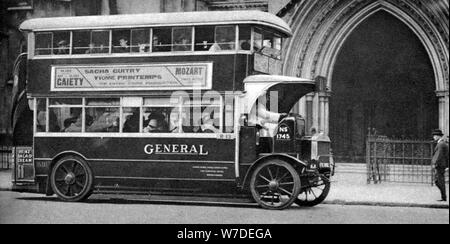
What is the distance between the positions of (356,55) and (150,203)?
12.5 metres

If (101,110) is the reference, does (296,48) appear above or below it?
above

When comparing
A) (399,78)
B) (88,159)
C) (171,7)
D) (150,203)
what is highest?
(171,7)

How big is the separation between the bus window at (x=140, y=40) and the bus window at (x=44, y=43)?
5.96 feet

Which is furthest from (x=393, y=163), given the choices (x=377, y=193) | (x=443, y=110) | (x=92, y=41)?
(x=92, y=41)

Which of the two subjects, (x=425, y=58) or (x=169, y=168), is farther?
(x=425, y=58)

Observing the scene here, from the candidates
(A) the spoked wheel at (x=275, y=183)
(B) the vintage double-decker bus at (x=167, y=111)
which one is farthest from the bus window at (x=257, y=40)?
(A) the spoked wheel at (x=275, y=183)

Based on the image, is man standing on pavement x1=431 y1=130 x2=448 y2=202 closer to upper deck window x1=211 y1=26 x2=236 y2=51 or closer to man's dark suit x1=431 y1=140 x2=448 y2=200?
man's dark suit x1=431 y1=140 x2=448 y2=200

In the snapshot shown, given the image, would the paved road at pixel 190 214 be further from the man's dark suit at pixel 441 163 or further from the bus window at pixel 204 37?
the bus window at pixel 204 37

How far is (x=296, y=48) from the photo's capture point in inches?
869

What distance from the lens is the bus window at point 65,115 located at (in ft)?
47.3
